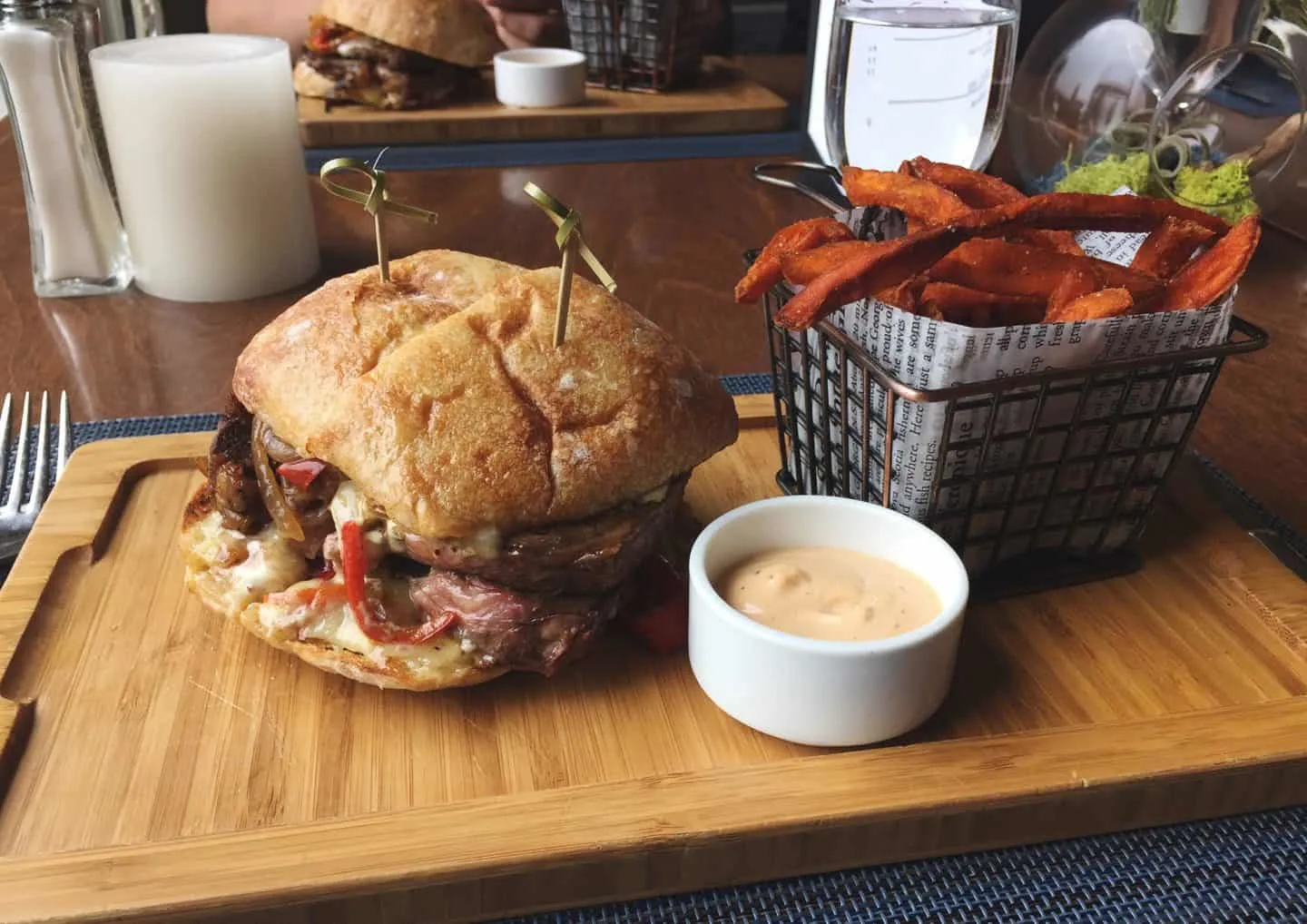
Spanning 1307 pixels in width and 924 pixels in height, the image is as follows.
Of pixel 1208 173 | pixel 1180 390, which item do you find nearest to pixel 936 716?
pixel 1180 390

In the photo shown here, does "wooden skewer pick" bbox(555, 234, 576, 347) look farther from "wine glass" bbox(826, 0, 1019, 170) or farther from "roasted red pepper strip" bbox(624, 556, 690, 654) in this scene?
"wine glass" bbox(826, 0, 1019, 170)

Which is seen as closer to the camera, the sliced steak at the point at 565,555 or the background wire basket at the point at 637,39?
the sliced steak at the point at 565,555

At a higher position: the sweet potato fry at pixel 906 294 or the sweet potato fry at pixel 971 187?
the sweet potato fry at pixel 971 187

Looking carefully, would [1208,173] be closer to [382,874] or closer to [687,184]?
[687,184]

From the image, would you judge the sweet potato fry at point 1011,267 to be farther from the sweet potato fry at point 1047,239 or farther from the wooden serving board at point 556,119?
the wooden serving board at point 556,119

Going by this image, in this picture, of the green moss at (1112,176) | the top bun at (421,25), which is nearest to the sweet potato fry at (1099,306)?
the green moss at (1112,176)

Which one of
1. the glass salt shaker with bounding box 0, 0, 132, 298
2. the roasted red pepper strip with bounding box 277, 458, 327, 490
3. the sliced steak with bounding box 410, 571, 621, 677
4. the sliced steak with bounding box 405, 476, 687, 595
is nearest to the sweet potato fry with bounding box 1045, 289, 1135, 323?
the sliced steak with bounding box 405, 476, 687, 595
